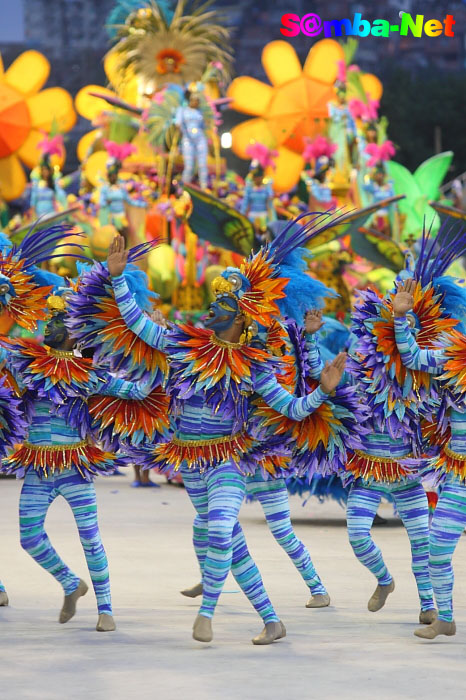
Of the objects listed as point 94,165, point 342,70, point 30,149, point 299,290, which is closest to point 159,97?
point 94,165

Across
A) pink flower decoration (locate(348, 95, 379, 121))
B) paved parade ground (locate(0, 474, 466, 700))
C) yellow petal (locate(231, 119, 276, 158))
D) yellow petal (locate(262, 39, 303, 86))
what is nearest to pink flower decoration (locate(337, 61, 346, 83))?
pink flower decoration (locate(348, 95, 379, 121))

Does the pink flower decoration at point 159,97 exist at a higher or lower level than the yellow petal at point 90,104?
higher

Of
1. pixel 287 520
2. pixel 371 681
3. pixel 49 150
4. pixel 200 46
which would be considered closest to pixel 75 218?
pixel 49 150

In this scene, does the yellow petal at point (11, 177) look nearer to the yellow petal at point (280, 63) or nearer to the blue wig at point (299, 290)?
the yellow petal at point (280, 63)

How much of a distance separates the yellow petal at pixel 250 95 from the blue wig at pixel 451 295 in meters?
21.1

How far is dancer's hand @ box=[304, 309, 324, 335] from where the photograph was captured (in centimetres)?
686

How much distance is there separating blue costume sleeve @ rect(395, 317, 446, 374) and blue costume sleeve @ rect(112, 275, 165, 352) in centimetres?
114

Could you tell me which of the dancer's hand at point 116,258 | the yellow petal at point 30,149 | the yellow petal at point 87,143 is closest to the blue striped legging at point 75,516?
the dancer's hand at point 116,258

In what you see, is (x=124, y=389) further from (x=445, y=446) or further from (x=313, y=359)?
(x=445, y=446)

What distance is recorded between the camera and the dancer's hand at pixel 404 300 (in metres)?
6.34

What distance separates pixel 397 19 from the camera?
37.0 meters

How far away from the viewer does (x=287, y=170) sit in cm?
2759

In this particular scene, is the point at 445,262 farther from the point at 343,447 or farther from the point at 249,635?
the point at 249,635

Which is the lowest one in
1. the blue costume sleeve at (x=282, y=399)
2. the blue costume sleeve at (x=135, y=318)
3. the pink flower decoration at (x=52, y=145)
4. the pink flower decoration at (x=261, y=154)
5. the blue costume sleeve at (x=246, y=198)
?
the blue costume sleeve at (x=246, y=198)
